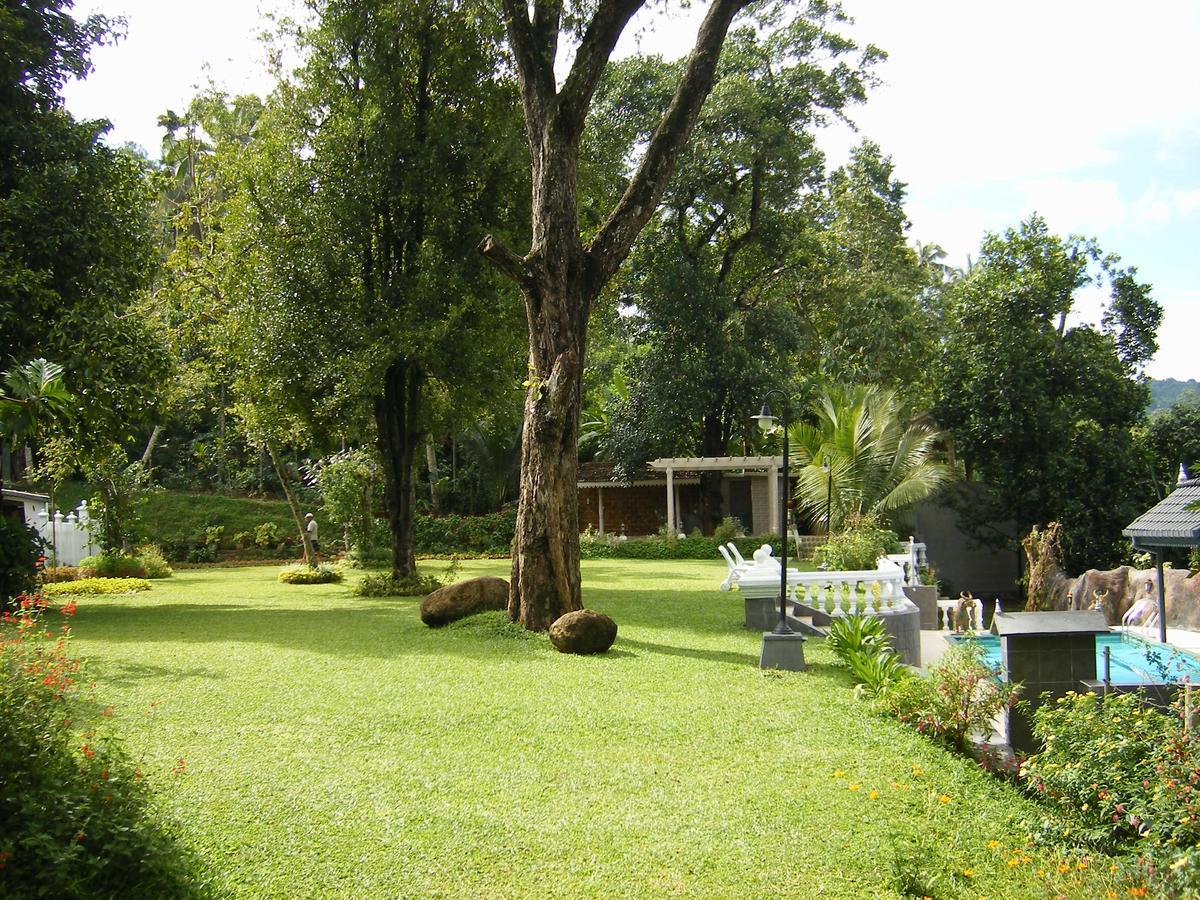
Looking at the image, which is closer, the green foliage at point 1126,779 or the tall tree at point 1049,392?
the green foliage at point 1126,779

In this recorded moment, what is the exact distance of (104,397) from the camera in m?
13.3

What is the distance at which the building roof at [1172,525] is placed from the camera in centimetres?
1281

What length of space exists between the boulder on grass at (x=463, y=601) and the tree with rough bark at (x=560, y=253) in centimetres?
101

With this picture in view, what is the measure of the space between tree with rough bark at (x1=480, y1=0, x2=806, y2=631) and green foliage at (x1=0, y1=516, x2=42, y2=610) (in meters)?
7.46

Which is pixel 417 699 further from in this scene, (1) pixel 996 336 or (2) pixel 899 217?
(2) pixel 899 217

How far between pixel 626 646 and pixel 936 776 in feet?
16.7

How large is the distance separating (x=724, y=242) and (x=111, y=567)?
20100mm

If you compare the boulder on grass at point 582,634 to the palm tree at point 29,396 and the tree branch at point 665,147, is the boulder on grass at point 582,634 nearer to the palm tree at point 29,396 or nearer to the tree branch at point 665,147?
the tree branch at point 665,147

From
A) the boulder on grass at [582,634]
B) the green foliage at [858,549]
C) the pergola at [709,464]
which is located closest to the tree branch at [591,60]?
the boulder on grass at [582,634]

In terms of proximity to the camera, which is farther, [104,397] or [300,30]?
[300,30]

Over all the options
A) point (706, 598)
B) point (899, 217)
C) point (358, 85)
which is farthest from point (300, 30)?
point (899, 217)

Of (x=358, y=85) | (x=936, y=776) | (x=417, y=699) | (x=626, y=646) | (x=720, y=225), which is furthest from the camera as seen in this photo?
(x=720, y=225)

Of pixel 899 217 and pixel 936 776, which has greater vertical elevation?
pixel 899 217

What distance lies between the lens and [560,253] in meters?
11.3
